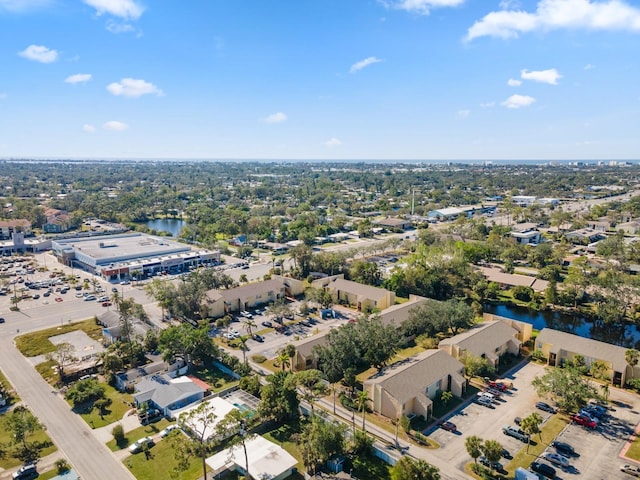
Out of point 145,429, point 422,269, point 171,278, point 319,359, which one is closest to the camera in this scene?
point 145,429

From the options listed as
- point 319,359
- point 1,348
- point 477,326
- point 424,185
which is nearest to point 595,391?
point 477,326

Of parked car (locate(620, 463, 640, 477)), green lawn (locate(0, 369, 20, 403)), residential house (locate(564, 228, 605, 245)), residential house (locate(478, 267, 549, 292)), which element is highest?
residential house (locate(564, 228, 605, 245))

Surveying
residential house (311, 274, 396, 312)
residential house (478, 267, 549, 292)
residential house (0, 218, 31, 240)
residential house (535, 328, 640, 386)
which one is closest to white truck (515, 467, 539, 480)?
residential house (535, 328, 640, 386)

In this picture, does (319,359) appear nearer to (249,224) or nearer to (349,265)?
(349,265)

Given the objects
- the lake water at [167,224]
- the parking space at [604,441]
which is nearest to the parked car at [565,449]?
the parking space at [604,441]

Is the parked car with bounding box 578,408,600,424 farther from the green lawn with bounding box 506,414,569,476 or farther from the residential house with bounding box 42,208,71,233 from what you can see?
the residential house with bounding box 42,208,71,233

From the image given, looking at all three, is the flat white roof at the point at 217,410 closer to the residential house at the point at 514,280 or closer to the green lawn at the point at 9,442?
the green lawn at the point at 9,442

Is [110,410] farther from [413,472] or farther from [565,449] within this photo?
[565,449]
